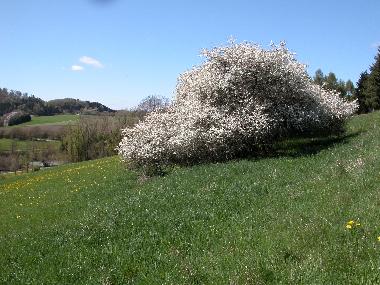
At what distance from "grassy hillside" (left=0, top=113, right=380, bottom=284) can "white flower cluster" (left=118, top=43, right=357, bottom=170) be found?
4.67 metres

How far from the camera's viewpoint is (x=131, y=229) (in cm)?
948

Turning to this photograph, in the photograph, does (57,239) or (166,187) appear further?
(166,187)

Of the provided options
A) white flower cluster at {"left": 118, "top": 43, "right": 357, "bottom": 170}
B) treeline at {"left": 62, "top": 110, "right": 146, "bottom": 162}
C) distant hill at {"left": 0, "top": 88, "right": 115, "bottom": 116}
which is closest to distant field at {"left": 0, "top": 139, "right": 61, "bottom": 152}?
treeline at {"left": 62, "top": 110, "right": 146, "bottom": 162}

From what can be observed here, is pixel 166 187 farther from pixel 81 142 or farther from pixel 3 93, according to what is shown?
pixel 3 93

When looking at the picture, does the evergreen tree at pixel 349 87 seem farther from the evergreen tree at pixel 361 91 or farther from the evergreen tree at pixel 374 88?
the evergreen tree at pixel 374 88

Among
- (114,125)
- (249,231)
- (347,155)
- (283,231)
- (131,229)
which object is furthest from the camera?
(114,125)

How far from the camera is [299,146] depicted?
19.9 m

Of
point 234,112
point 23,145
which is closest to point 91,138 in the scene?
point 23,145

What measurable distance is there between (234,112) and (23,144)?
76.8m

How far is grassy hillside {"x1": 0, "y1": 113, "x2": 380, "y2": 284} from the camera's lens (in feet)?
19.8

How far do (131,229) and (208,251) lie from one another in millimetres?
2573

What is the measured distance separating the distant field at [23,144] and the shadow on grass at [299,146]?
197 feet

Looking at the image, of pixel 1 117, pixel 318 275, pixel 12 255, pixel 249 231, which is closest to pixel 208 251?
pixel 249 231

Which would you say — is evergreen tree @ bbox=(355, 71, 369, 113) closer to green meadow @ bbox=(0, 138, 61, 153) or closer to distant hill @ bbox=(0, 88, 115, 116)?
green meadow @ bbox=(0, 138, 61, 153)
